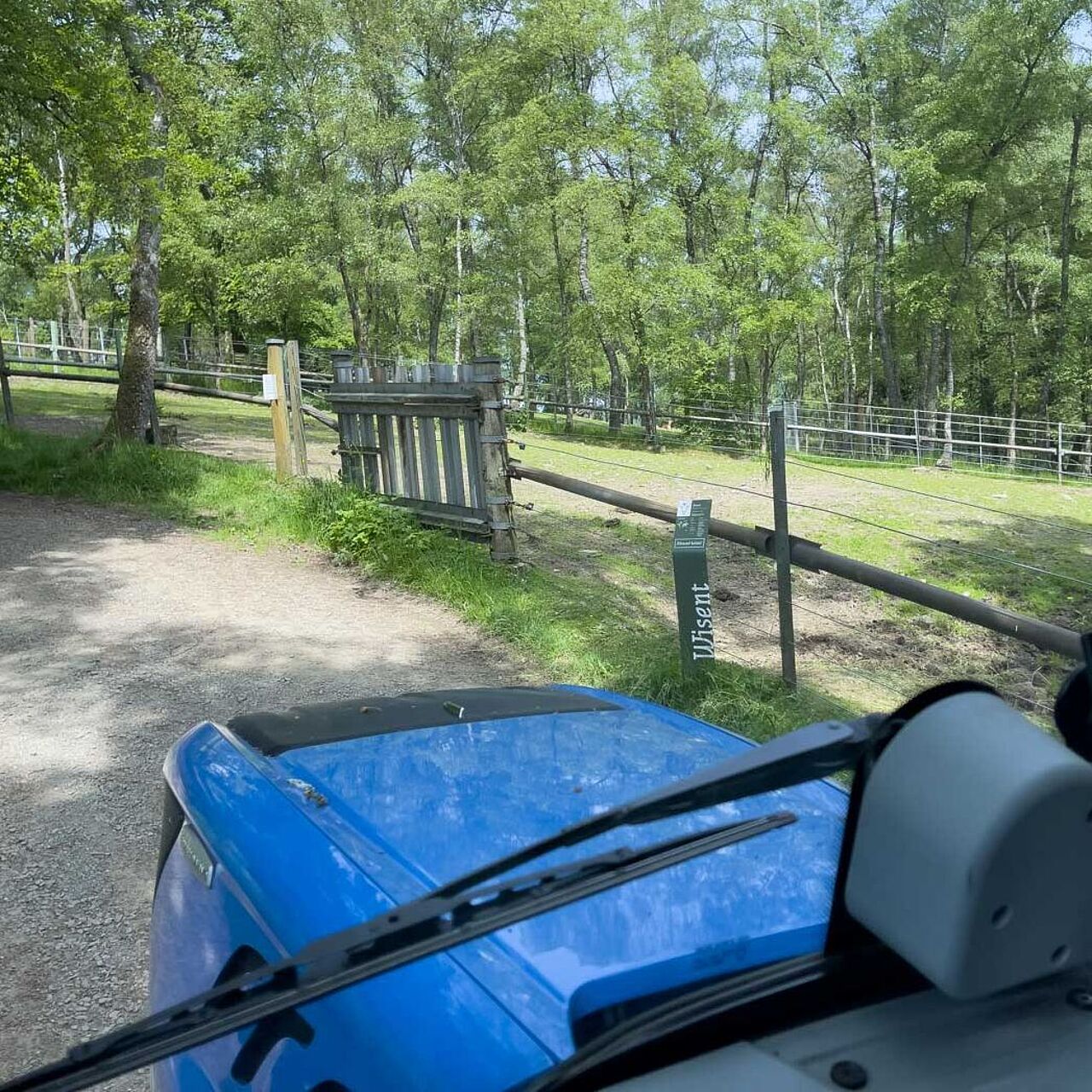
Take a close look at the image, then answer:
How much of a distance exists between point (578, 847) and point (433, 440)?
22.7 feet

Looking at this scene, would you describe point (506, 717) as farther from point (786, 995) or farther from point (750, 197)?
point (750, 197)

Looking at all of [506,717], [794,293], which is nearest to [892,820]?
[506,717]

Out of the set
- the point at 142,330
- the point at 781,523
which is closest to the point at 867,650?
the point at 781,523

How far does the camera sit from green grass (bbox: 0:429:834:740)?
5246 mm

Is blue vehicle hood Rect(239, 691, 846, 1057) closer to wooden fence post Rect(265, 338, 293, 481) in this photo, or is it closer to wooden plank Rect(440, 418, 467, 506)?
wooden plank Rect(440, 418, 467, 506)

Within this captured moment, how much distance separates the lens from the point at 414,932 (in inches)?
40.4

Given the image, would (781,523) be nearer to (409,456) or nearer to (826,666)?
(826,666)

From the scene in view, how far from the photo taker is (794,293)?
2712 cm

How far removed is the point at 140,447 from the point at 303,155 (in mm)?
18158

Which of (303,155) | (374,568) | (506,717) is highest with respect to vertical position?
(303,155)

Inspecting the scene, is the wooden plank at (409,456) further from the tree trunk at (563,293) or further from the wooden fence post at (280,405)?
the tree trunk at (563,293)

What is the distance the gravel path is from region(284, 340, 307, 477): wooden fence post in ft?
5.05

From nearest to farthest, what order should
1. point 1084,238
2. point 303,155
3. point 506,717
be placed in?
point 506,717
point 303,155
point 1084,238

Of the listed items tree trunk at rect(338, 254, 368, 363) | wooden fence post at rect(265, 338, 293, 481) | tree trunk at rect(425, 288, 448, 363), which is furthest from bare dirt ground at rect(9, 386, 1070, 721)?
tree trunk at rect(425, 288, 448, 363)
